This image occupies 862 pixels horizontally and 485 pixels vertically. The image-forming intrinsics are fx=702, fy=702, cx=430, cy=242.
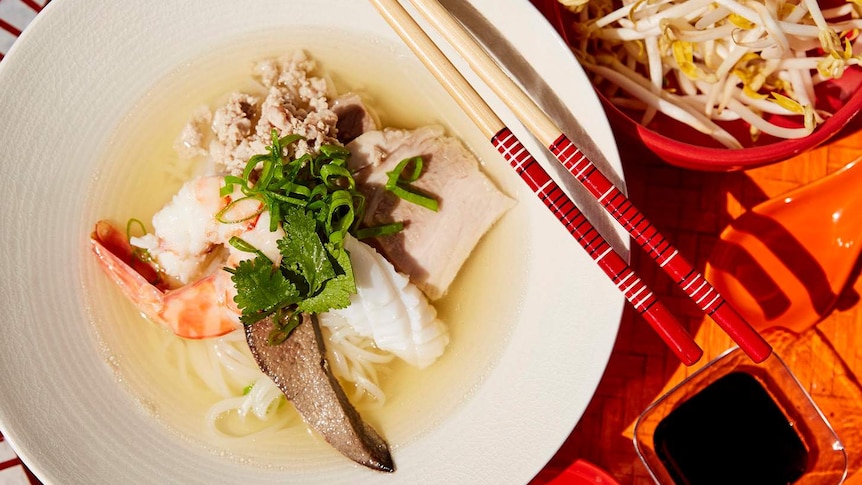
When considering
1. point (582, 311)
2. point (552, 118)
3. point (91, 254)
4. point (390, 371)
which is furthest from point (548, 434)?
point (91, 254)

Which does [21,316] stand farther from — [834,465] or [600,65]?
[834,465]

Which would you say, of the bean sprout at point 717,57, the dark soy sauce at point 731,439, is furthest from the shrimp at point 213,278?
the bean sprout at point 717,57

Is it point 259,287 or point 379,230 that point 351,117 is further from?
point 259,287

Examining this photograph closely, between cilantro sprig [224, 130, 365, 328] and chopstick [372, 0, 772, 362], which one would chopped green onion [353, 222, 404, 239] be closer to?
cilantro sprig [224, 130, 365, 328]

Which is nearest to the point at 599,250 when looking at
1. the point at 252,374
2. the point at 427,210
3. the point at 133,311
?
the point at 427,210

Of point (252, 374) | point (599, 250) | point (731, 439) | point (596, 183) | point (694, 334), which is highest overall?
point (252, 374)

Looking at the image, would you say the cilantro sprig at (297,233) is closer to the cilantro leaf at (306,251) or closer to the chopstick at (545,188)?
the cilantro leaf at (306,251)

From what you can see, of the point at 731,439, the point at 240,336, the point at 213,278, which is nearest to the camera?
the point at 213,278
